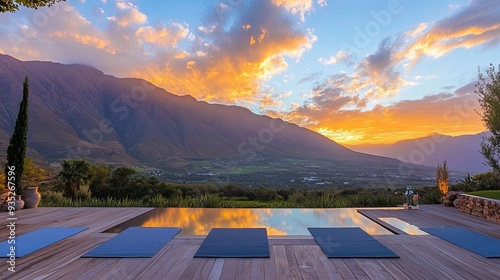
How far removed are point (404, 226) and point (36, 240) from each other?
5.86m

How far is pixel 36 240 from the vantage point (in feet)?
13.5

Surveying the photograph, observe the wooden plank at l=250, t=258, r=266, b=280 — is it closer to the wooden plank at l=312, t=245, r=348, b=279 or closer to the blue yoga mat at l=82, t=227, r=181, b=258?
the wooden plank at l=312, t=245, r=348, b=279

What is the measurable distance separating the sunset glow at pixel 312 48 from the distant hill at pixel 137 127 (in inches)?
478

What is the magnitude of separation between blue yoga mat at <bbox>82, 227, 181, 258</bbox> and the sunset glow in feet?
22.7

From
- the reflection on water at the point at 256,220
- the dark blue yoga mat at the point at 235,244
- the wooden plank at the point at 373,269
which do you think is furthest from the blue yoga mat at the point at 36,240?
the wooden plank at the point at 373,269

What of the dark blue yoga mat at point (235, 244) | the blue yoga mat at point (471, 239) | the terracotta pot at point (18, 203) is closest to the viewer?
the dark blue yoga mat at point (235, 244)

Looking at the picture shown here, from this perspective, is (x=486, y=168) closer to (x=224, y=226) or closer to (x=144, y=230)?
(x=224, y=226)

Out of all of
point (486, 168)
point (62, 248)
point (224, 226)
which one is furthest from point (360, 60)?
point (62, 248)

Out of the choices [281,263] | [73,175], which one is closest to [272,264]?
[281,263]

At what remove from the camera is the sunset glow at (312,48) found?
9547mm

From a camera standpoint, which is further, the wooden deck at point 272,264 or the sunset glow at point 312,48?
the sunset glow at point 312,48

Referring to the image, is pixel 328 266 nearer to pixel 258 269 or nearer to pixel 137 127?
pixel 258 269

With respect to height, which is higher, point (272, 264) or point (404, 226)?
point (404, 226)

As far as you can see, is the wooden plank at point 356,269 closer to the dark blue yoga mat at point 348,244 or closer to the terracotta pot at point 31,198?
the dark blue yoga mat at point 348,244
